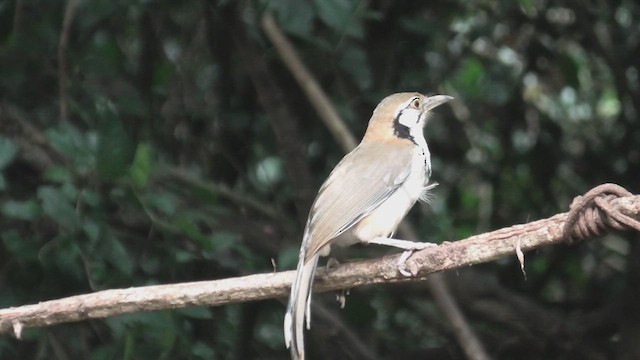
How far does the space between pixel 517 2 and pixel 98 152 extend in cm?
285

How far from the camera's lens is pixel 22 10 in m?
5.59

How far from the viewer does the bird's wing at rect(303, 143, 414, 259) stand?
447 cm

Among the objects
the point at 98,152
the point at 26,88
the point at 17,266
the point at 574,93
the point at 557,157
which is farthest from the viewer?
the point at 574,93

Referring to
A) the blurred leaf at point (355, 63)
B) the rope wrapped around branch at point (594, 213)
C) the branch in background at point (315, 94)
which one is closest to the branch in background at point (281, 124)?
the branch in background at point (315, 94)

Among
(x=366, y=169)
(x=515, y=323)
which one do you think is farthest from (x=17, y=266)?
(x=515, y=323)

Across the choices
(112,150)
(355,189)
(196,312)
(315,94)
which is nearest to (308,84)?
(315,94)

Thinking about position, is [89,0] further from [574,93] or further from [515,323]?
[574,93]

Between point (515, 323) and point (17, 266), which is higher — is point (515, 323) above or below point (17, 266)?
below

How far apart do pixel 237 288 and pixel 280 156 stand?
8.32 feet

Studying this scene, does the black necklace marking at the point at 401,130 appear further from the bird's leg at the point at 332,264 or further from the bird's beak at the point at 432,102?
the bird's leg at the point at 332,264

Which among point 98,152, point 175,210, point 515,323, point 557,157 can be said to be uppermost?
point 98,152

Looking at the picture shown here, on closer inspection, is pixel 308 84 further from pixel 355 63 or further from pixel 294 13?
pixel 294 13

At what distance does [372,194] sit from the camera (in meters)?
4.77

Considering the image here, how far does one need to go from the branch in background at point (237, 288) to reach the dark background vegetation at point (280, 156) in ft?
2.36
